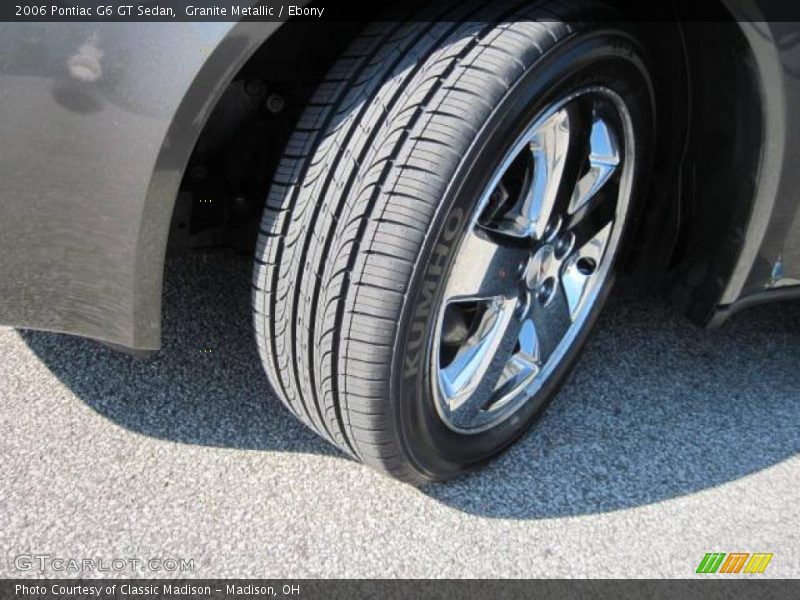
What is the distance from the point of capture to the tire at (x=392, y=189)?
55.5 inches

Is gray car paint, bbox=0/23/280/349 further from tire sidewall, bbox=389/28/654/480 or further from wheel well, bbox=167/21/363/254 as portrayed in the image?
tire sidewall, bbox=389/28/654/480

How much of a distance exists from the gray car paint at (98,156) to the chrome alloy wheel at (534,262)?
552 millimetres

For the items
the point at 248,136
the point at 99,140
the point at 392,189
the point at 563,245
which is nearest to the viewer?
the point at 99,140

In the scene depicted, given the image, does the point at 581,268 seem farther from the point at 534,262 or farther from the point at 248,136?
the point at 248,136

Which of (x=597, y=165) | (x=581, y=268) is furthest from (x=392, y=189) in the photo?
(x=581, y=268)

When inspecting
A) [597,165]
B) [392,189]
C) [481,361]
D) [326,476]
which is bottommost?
[326,476]

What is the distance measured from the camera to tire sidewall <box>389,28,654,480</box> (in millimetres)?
1444

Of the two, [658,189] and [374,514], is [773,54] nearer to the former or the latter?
[658,189]

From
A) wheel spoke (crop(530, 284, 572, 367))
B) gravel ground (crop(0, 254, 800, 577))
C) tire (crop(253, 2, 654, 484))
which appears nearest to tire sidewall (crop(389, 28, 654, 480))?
tire (crop(253, 2, 654, 484))

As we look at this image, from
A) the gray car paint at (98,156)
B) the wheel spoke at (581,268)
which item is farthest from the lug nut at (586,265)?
the gray car paint at (98,156)

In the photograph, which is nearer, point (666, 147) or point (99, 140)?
point (99, 140)

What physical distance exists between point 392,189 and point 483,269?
0.37m

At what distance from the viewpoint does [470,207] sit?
1.49 m

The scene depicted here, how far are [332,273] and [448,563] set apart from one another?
0.63m
